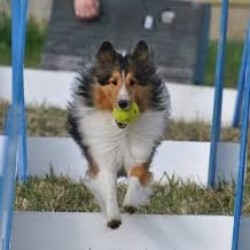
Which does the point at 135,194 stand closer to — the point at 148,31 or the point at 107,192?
the point at 107,192

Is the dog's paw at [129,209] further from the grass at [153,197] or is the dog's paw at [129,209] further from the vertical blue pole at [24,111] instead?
the vertical blue pole at [24,111]

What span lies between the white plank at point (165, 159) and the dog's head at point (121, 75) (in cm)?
137

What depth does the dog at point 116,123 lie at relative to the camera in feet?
12.6

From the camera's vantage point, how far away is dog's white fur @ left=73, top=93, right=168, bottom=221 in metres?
3.92

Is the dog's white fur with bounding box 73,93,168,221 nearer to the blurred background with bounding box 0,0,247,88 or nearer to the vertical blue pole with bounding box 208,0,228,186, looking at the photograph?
the vertical blue pole with bounding box 208,0,228,186

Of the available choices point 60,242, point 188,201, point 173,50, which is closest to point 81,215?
point 60,242

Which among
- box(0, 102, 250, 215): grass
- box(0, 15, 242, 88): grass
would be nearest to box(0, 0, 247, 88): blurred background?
box(0, 15, 242, 88): grass

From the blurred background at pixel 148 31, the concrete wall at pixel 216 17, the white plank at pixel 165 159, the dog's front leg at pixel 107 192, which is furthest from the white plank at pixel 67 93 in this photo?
the concrete wall at pixel 216 17

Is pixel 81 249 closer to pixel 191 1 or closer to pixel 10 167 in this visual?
pixel 10 167

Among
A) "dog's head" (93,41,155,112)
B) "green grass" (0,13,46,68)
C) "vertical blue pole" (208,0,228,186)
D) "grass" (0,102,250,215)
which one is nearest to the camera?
"dog's head" (93,41,155,112)

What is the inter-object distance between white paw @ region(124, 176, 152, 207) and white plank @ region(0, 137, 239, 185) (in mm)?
1248

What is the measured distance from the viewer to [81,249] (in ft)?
13.0

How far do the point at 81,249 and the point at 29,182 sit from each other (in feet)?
3.48

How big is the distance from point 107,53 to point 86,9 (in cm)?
424
